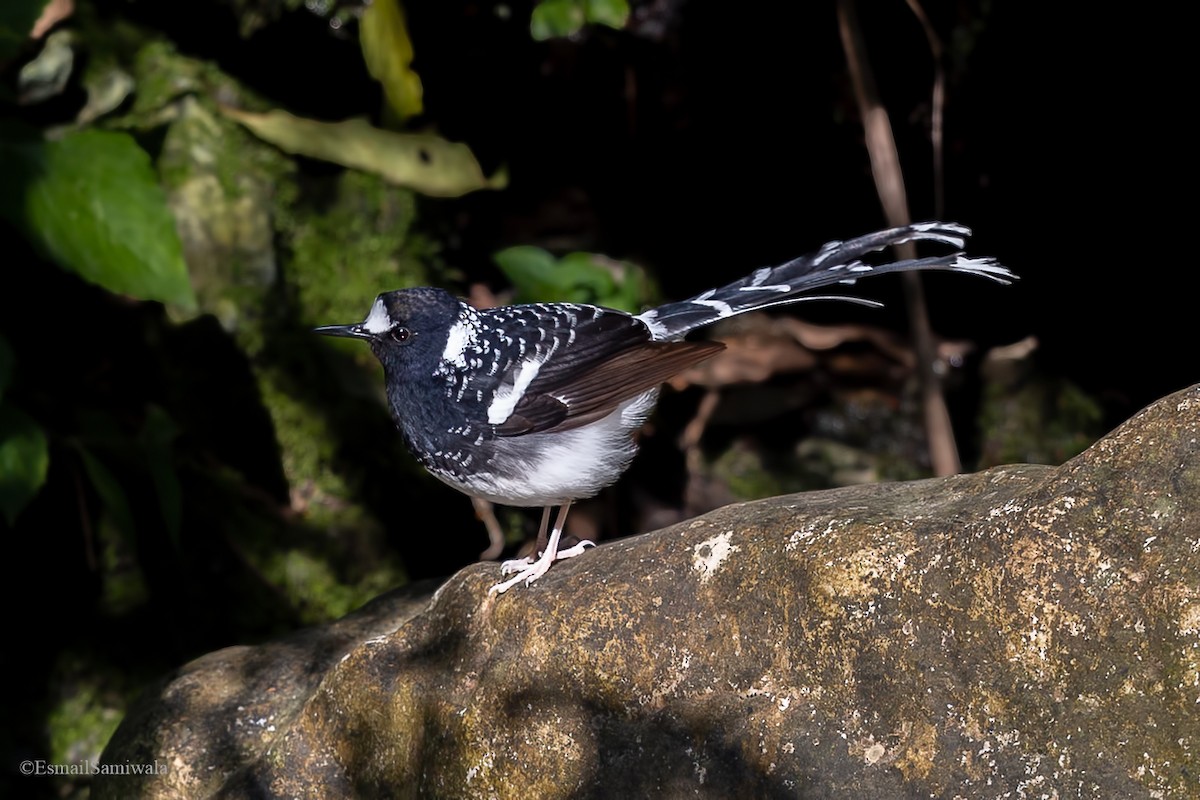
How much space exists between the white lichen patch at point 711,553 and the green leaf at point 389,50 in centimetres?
287

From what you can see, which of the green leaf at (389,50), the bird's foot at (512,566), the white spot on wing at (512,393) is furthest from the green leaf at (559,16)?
the bird's foot at (512,566)

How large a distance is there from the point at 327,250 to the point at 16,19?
1.75 metres

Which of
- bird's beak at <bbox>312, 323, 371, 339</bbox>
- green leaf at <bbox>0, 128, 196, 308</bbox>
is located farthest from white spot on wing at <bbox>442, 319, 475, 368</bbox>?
green leaf at <bbox>0, 128, 196, 308</bbox>

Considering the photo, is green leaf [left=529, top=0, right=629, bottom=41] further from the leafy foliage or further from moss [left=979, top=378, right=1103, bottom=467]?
moss [left=979, top=378, right=1103, bottom=467]

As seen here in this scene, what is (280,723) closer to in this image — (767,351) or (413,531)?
(413,531)

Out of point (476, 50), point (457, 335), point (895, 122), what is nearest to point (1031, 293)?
point (895, 122)

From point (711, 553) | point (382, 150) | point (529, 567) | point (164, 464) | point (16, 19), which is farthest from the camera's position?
point (382, 150)

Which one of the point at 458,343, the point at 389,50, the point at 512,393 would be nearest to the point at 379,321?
the point at 458,343

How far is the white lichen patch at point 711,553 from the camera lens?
2.91 meters

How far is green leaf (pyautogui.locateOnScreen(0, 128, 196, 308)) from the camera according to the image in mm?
3988

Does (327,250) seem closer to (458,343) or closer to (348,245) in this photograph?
(348,245)

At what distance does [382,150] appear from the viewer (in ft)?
18.1

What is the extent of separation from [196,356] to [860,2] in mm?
3340

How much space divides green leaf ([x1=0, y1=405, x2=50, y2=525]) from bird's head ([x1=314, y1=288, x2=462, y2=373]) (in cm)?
112
